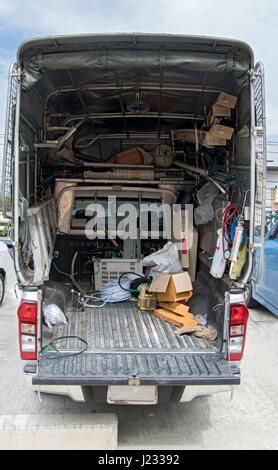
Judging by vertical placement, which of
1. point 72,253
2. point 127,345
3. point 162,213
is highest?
point 162,213

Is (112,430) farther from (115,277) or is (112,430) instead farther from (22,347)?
(115,277)

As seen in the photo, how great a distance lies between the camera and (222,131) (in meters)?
3.96

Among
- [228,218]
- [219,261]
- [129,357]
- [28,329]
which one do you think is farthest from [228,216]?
[28,329]

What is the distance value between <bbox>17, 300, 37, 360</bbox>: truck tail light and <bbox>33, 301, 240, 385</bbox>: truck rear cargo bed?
13 centimetres

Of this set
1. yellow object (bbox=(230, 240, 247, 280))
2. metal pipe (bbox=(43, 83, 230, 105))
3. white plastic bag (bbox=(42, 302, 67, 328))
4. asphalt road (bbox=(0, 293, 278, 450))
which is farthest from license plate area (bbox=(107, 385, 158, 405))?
metal pipe (bbox=(43, 83, 230, 105))

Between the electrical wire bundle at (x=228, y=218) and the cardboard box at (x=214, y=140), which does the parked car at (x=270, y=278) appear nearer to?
the electrical wire bundle at (x=228, y=218)

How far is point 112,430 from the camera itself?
2.88m

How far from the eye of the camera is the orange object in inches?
212

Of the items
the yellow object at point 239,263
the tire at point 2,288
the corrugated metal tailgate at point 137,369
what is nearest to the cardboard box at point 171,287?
the yellow object at point 239,263

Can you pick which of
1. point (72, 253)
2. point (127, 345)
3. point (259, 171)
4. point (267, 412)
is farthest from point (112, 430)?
point (72, 253)

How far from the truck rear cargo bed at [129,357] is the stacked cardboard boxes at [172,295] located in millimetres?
133

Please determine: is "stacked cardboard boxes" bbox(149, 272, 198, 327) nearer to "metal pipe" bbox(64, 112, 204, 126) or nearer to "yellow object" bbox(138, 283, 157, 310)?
"yellow object" bbox(138, 283, 157, 310)

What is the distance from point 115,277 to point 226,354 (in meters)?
2.40

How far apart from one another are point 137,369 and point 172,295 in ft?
4.46
